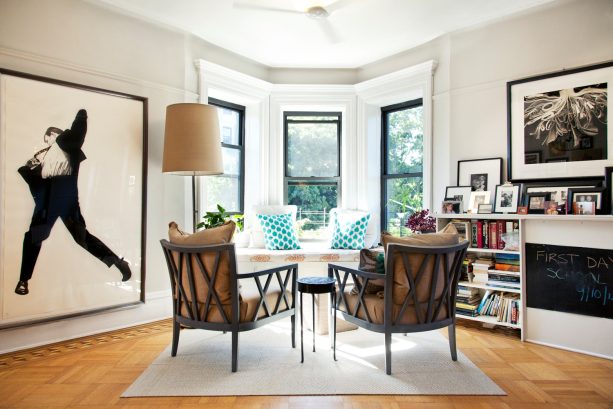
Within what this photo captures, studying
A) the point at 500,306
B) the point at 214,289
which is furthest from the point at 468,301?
the point at 214,289

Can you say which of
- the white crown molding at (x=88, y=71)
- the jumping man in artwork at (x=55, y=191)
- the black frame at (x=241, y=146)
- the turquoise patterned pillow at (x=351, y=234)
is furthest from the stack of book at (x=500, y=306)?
the white crown molding at (x=88, y=71)

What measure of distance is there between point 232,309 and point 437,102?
10.0ft

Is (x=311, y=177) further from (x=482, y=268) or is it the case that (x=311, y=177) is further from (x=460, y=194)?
(x=482, y=268)

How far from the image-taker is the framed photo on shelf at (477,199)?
358 centimetres

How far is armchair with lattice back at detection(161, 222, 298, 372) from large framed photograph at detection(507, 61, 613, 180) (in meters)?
2.51

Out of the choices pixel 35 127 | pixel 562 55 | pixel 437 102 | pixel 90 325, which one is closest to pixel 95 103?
pixel 35 127

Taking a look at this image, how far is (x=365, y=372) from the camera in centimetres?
253

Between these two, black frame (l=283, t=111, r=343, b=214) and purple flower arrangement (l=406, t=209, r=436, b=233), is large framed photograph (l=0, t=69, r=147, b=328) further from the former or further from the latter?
purple flower arrangement (l=406, t=209, r=436, b=233)

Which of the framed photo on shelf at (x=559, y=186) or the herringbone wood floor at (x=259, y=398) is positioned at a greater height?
the framed photo on shelf at (x=559, y=186)

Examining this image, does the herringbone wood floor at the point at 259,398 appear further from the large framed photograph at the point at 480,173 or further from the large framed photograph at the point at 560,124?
the large framed photograph at the point at 560,124

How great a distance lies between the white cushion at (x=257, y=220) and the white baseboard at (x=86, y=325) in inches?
46.5

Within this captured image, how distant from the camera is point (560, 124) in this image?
3.30 meters

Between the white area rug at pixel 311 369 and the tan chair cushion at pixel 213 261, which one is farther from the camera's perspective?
the tan chair cushion at pixel 213 261

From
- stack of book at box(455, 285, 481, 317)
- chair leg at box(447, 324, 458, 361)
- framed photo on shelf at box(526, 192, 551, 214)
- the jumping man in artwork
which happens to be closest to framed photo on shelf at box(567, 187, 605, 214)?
framed photo on shelf at box(526, 192, 551, 214)
